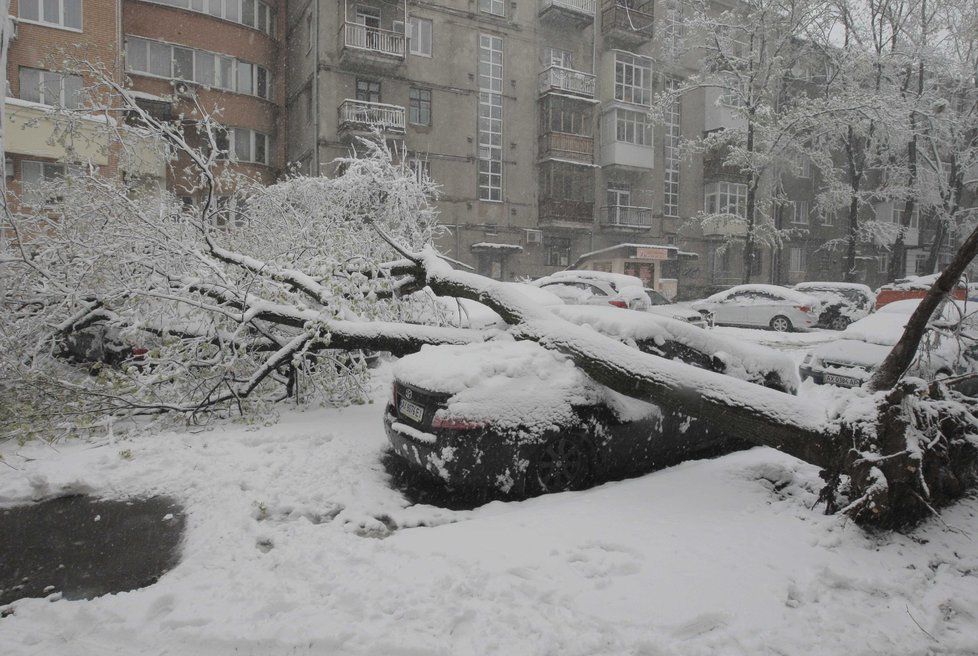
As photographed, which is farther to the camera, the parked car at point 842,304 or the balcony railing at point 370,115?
the balcony railing at point 370,115

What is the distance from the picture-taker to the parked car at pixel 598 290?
13.6 m

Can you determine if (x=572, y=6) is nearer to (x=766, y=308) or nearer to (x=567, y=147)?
(x=567, y=147)

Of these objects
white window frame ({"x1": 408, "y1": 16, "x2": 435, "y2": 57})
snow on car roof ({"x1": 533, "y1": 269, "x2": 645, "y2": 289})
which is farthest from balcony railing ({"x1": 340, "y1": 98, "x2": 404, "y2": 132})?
snow on car roof ({"x1": 533, "y1": 269, "x2": 645, "y2": 289})

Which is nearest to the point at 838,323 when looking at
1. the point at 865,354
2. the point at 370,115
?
the point at 865,354

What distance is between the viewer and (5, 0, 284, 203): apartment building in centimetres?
1867

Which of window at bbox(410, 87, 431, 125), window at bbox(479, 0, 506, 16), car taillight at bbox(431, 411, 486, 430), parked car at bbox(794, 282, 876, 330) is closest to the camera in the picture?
car taillight at bbox(431, 411, 486, 430)

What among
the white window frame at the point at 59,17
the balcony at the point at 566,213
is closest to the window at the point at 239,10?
the white window frame at the point at 59,17

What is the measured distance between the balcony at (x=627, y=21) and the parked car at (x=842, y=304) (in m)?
18.2

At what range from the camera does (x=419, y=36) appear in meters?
25.9

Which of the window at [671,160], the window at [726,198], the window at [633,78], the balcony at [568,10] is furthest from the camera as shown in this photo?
the window at [726,198]

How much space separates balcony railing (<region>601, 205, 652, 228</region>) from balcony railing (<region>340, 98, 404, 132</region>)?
39.0 ft

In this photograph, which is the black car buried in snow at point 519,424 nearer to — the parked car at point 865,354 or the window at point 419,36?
the parked car at point 865,354

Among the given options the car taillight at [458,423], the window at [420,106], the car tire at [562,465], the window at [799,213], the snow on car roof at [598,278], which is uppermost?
the window at [420,106]

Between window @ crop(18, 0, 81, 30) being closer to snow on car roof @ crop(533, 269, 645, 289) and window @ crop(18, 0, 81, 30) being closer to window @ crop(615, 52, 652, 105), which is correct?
snow on car roof @ crop(533, 269, 645, 289)
